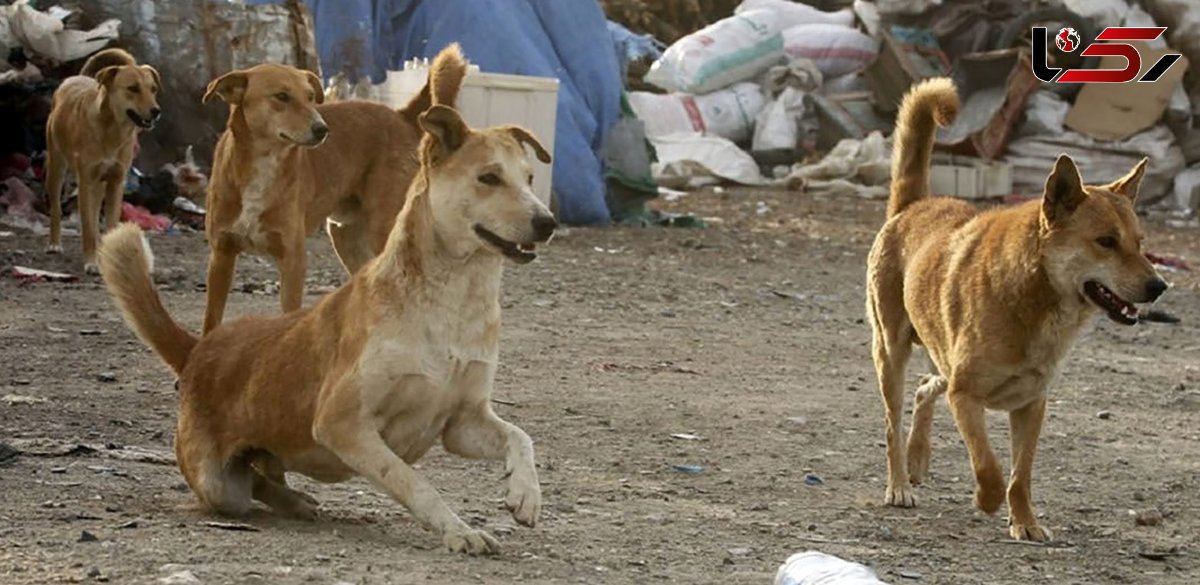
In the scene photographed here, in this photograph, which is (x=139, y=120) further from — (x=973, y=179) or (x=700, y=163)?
(x=973, y=179)

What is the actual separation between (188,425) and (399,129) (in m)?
3.93

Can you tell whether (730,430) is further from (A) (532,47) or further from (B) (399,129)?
(A) (532,47)

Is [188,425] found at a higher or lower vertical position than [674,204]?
higher

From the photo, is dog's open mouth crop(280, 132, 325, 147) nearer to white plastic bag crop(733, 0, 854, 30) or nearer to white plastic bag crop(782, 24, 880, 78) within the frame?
white plastic bag crop(782, 24, 880, 78)

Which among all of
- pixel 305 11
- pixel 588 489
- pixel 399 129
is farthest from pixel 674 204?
pixel 588 489

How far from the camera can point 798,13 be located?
69.9 feet

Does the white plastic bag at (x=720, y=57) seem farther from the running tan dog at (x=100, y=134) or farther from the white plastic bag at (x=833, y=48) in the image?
the running tan dog at (x=100, y=134)

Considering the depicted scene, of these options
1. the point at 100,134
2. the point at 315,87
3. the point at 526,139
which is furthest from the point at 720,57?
the point at 526,139

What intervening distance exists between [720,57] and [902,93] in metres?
1.87

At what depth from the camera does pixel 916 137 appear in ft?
23.4

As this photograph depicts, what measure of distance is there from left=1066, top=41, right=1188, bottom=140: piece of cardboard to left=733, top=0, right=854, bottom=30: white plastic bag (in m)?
3.01

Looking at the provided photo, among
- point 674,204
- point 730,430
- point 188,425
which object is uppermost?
point 188,425

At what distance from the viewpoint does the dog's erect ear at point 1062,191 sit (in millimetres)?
6059

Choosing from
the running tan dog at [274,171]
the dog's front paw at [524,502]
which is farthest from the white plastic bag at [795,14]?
the dog's front paw at [524,502]
